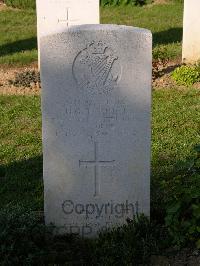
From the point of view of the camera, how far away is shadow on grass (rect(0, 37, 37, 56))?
12047mm

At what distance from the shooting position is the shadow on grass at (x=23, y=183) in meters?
5.37

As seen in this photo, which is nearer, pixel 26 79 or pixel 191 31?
pixel 26 79

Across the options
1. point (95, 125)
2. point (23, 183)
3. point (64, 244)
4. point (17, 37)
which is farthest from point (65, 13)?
point (64, 244)

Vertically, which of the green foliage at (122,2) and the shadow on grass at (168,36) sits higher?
the green foliage at (122,2)

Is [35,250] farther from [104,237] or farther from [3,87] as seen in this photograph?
[3,87]

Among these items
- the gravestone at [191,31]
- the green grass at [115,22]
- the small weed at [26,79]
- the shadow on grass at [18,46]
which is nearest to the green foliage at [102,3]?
the green grass at [115,22]

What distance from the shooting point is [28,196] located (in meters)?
5.47

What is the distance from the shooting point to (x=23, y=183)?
5762 mm

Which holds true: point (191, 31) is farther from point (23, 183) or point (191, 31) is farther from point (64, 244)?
point (64, 244)

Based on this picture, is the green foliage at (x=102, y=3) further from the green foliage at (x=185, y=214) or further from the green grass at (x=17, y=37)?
the green foliage at (x=185, y=214)

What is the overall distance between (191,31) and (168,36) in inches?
139

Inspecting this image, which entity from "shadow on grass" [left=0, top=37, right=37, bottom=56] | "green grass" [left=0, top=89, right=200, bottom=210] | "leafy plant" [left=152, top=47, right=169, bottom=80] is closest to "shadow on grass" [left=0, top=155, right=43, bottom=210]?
"green grass" [left=0, top=89, right=200, bottom=210]

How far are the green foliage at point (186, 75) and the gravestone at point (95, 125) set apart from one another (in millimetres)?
4688

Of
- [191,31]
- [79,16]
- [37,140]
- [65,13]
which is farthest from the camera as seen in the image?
[191,31]
